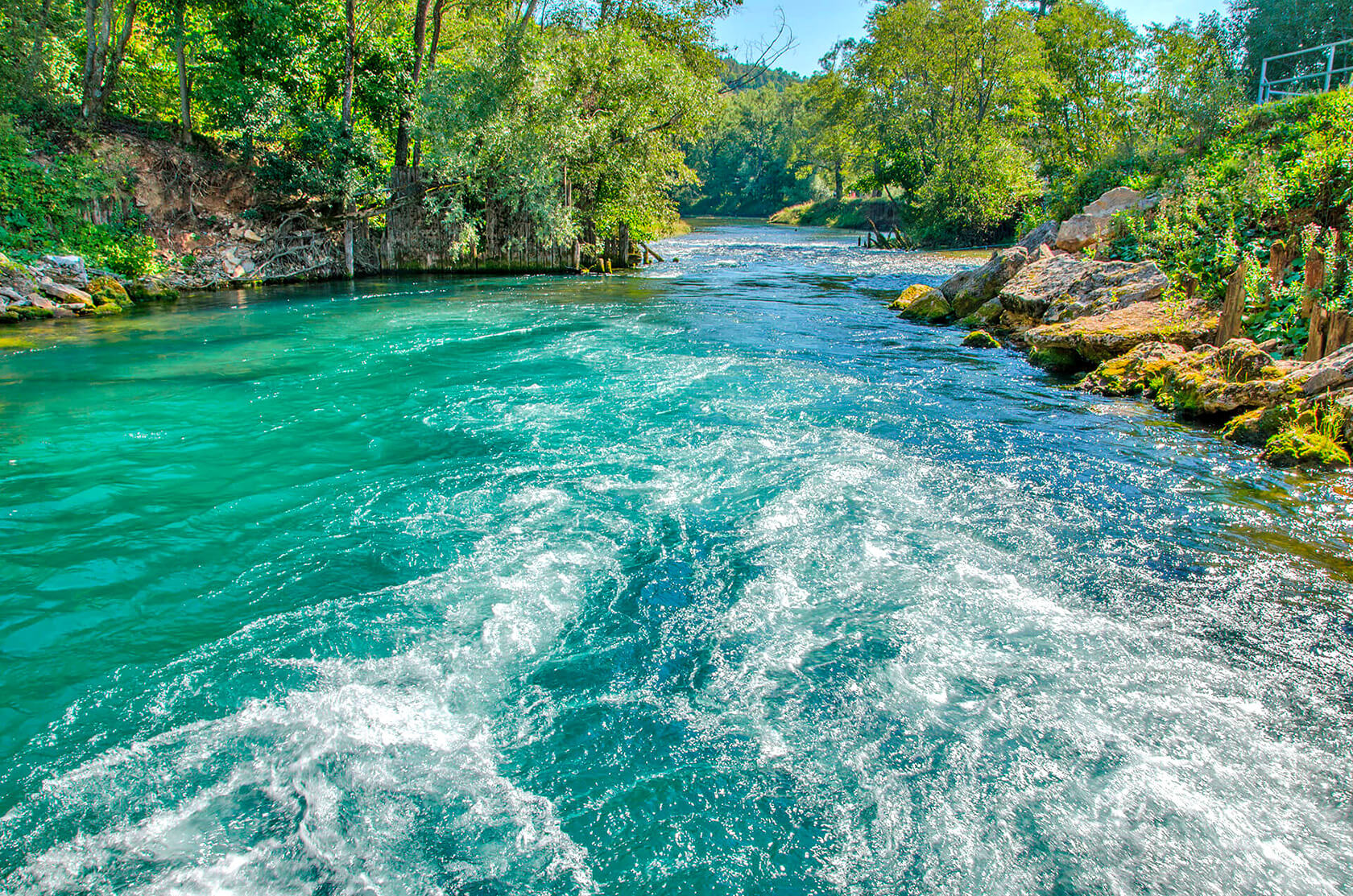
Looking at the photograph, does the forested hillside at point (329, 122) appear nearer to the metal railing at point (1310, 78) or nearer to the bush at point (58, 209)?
the bush at point (58, 209)

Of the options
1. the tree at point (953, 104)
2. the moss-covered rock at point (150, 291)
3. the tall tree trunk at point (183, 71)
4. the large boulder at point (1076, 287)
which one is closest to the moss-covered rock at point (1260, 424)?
the large boulder at point (1076, 287)

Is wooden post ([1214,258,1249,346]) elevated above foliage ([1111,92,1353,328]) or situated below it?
below

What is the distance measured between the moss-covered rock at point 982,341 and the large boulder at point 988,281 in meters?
2.23

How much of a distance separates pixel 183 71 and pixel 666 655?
23.9 meters

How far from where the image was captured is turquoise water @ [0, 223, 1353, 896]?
2846 mm

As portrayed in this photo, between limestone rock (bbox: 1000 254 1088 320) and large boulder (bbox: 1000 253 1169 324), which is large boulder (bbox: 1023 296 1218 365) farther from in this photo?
limestone rock (bbox: 1000 254 1088 320)

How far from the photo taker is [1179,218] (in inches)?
490

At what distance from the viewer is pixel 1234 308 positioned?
346 inches

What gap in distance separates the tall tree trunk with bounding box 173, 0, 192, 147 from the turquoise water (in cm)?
1604

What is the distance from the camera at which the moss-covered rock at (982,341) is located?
1238 cm

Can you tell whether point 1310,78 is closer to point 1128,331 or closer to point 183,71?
point 1128,331

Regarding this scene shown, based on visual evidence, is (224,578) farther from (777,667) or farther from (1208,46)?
Result: (1208,46)

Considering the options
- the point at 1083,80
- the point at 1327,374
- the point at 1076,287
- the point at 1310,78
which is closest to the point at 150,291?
the point at 1076,287

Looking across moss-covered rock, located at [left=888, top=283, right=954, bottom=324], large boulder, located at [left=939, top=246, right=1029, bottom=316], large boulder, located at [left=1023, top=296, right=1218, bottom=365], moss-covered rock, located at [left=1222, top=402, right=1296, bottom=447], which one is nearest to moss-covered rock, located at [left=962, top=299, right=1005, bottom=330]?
large boulder, located at [left=939, top=246, right=1029, bottom=316]
